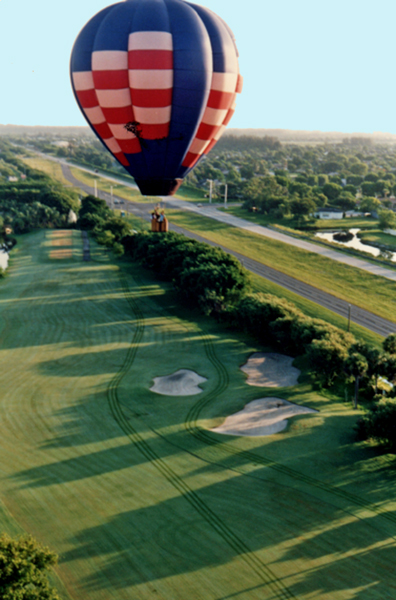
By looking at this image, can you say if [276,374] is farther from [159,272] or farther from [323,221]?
[323,221]

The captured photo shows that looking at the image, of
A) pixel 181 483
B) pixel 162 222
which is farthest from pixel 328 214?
pixel 181 483

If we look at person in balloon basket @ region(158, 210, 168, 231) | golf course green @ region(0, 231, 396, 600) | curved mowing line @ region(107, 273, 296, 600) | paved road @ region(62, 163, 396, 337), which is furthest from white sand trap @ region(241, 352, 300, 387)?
person in balloon basket @ region(158, 210, 168, 231)

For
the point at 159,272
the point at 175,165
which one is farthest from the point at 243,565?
the point at 159,272

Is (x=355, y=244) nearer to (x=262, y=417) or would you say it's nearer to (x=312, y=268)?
(x=312, y=268)

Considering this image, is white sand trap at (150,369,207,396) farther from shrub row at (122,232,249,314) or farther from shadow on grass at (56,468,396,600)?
shrub row at (122,232,249,314)

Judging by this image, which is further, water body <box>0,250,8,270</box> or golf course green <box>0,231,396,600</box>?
water body <box>0,250,8,270</box>

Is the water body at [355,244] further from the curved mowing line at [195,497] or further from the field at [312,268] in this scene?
the curved mowing line at [195,497]
